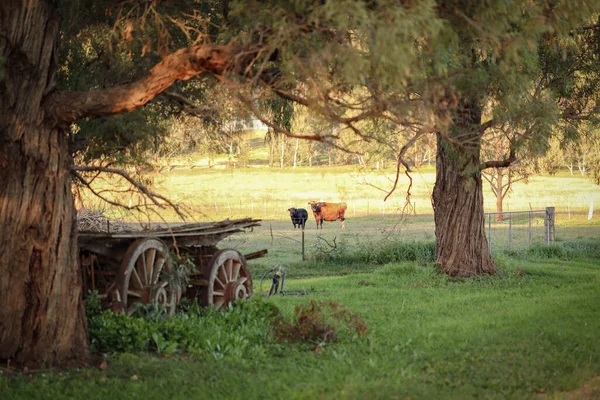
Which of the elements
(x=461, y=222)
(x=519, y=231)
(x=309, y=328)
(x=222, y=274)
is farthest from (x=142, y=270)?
(x=519, y=231)

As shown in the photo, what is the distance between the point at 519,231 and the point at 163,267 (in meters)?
27.8

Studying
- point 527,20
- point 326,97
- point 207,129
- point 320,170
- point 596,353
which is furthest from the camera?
point 320,170

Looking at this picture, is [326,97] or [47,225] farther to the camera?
[47,225]

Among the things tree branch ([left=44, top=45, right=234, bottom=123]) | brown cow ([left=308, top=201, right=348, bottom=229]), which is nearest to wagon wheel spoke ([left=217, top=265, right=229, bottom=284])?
tree branch ([left=44, top=45, right=234, bottom=123])

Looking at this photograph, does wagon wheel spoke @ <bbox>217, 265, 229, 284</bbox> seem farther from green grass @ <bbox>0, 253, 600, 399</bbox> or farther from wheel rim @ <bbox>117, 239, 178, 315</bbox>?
wheel rim @ <bbox>117, 239, 178, 315</bbox>

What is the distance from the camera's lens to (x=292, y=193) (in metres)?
64.8

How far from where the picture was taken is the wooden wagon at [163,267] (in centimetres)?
1070

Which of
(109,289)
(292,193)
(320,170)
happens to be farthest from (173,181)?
(109,289)

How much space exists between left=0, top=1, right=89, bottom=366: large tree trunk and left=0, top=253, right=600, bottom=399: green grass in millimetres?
496

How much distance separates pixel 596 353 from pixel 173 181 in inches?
2317

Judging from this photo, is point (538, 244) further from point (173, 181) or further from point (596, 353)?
point (173, 181)

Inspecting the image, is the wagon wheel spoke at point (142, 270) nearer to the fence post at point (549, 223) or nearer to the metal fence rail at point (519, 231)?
the metal fence rail at point (519, 231)

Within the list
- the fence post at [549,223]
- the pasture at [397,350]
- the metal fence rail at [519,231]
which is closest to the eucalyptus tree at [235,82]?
the pasture at [397,350]

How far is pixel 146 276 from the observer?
1106 cm
